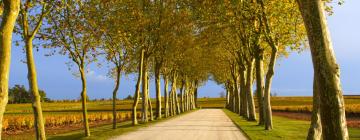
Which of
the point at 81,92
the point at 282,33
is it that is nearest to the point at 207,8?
the point at 282,33

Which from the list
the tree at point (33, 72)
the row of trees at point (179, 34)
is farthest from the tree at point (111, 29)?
the tree at point (33, 72)

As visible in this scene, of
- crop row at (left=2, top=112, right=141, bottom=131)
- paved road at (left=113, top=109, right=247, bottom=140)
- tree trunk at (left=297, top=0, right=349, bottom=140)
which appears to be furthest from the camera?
crop row at (left=2, top=112, right=141, bottom=131)

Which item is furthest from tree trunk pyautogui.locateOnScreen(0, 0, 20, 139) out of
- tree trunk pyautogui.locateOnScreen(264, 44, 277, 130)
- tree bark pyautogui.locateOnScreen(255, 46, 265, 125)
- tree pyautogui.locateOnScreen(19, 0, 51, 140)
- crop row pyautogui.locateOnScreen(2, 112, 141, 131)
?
crop row pyautogui.locateOnScreen(2, 112, 141, 131)

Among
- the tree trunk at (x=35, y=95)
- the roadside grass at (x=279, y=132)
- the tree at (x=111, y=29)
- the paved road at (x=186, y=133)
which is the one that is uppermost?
the tree at (x=111, y=29)

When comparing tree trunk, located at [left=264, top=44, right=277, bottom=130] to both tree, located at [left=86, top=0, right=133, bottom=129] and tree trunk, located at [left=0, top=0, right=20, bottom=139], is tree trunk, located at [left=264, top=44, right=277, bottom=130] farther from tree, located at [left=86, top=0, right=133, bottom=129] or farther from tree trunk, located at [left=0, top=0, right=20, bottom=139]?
tree trunk, located at [left=0, top=0, right=20, bottom=139]

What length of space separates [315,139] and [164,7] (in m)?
30.8

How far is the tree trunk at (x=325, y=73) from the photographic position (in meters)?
12.1

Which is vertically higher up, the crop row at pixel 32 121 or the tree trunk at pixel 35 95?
the tree trunk at pixel 35 95

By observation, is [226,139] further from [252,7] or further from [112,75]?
[112,75]

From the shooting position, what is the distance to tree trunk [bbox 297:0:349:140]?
12.1 meters

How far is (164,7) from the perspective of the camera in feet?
156

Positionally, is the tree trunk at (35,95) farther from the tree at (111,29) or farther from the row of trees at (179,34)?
the tree at (111,29)

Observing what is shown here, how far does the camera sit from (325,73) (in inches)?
480

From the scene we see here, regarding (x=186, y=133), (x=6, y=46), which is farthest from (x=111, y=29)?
(x=6, y=46)
